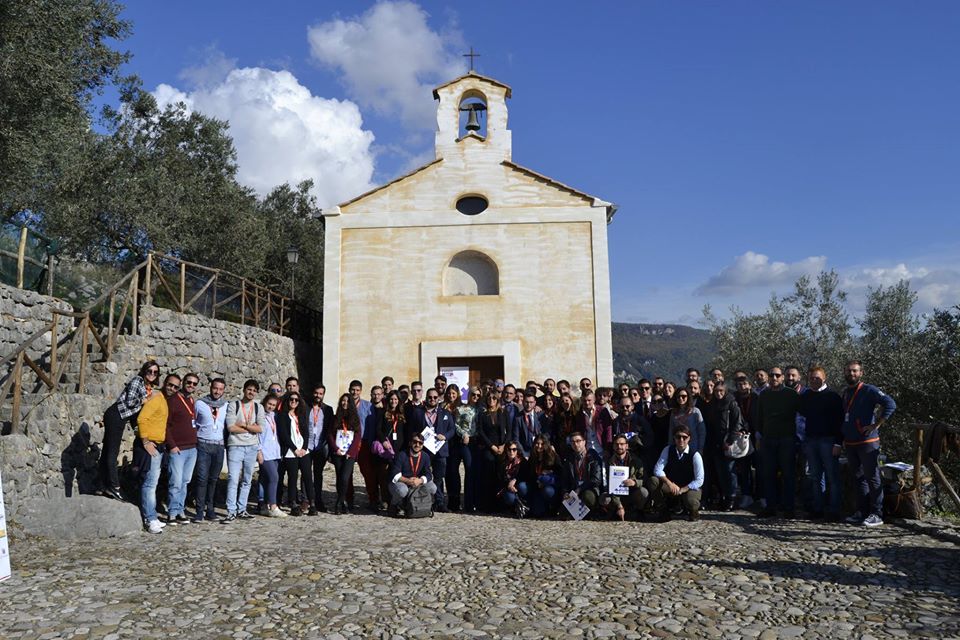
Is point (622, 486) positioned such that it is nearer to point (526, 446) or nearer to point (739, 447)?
point (526, 446)

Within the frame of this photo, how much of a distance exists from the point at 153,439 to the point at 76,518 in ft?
3.39

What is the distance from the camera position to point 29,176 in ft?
42.1

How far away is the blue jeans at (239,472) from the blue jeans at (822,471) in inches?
251

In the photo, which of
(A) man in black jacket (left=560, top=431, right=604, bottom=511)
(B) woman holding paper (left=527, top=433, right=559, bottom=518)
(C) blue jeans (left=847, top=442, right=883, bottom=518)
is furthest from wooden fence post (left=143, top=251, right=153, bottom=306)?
(C) blue jeans (left=847, top=442, right=883, bottom=518)

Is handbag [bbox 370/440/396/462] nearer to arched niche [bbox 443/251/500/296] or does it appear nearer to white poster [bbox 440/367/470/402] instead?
white poster [bbox 440/367/470/402]

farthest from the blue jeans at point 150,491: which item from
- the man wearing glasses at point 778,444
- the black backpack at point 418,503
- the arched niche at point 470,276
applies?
the arched niche at point 470,276

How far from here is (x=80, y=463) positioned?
7.98 meters

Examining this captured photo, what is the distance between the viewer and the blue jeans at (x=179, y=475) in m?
7.72

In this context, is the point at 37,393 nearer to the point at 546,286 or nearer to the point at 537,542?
the point at 537,542

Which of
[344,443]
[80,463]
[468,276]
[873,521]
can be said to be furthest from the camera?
[468,276]

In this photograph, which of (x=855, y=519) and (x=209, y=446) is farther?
(x=209, y=446)

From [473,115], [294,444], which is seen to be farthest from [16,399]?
[473,115]

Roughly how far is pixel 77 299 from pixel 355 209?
656 cm

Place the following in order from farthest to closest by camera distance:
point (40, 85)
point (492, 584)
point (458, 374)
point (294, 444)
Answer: point (458, 374)
point (40, 85)
point (294, 444)
point (492, 584)
